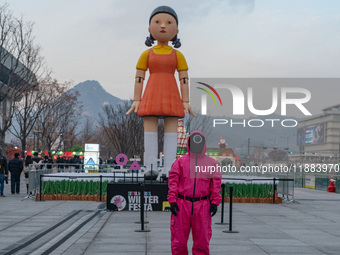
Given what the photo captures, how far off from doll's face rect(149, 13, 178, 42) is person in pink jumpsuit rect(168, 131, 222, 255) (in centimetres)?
1084

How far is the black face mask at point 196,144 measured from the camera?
7250 millimetres

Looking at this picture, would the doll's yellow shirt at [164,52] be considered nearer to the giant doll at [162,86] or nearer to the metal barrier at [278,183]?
the giant doll at [162,86]

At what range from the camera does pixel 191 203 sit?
22.9 feet

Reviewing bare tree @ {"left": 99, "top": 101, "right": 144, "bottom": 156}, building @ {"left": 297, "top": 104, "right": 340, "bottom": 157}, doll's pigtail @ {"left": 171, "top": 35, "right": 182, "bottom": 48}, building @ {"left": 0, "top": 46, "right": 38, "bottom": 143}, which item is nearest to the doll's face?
doll's pigtail @ {"left": 171, "top": 35, "right": 182, "bottom": 48}

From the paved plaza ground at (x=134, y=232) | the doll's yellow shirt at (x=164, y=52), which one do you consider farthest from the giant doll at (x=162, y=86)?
the paved plaza ground at (x=134, y=232)

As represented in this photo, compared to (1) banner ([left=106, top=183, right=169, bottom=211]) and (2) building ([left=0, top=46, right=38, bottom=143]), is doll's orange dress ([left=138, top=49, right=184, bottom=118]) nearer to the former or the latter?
(1) banner ([left=106, top=183, right=169, bottom=211])

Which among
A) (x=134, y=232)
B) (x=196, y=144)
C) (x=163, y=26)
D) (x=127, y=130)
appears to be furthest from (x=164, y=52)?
(x=127, y=130)

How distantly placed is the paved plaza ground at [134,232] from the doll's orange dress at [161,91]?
3744mm

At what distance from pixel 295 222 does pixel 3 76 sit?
54209 millimetres

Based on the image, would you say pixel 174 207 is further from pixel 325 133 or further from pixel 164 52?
pixel 325 133

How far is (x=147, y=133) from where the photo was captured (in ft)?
59.5

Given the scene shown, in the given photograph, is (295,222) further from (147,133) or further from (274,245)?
(147,133)

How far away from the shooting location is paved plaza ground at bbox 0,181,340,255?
927cm

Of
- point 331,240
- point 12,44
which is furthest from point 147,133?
point 12,44
